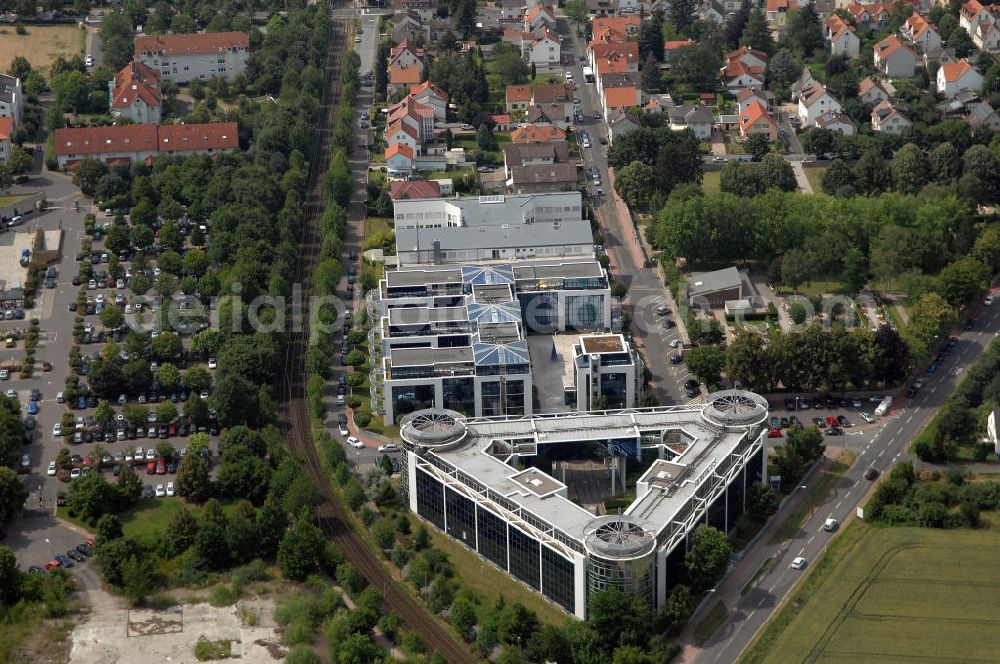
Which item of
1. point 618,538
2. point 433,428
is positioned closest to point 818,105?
point 433,428

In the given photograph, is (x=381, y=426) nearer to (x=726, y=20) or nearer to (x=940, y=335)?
(x=940, y=335)

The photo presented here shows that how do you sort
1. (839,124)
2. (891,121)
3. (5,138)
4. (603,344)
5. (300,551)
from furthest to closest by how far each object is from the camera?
(891,121), (839,124), (5,138), (603,344), (300,551)

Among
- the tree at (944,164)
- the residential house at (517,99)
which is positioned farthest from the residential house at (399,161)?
the tree at (944,164)

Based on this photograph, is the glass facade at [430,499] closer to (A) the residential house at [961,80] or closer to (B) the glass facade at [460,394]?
(B) the glass facade at [460,394]

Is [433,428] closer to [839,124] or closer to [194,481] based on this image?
[194,481]

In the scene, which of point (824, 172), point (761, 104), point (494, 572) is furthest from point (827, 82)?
point (494, 572)

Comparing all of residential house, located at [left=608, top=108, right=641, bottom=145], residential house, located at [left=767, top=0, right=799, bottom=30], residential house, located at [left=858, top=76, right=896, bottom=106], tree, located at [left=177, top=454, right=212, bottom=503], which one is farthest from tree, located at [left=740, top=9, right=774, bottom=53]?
tree, located at [left=177, top=454, right=212, bottom=503]

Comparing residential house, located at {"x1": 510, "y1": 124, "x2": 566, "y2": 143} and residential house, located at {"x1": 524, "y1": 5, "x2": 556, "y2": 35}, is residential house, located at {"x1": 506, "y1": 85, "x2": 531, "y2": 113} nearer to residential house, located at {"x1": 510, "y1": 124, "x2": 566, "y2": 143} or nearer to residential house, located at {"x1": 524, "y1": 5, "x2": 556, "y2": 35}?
residential house, located at {"x1": 510, "y1": 124, "x2": 566, "y2": 143}
